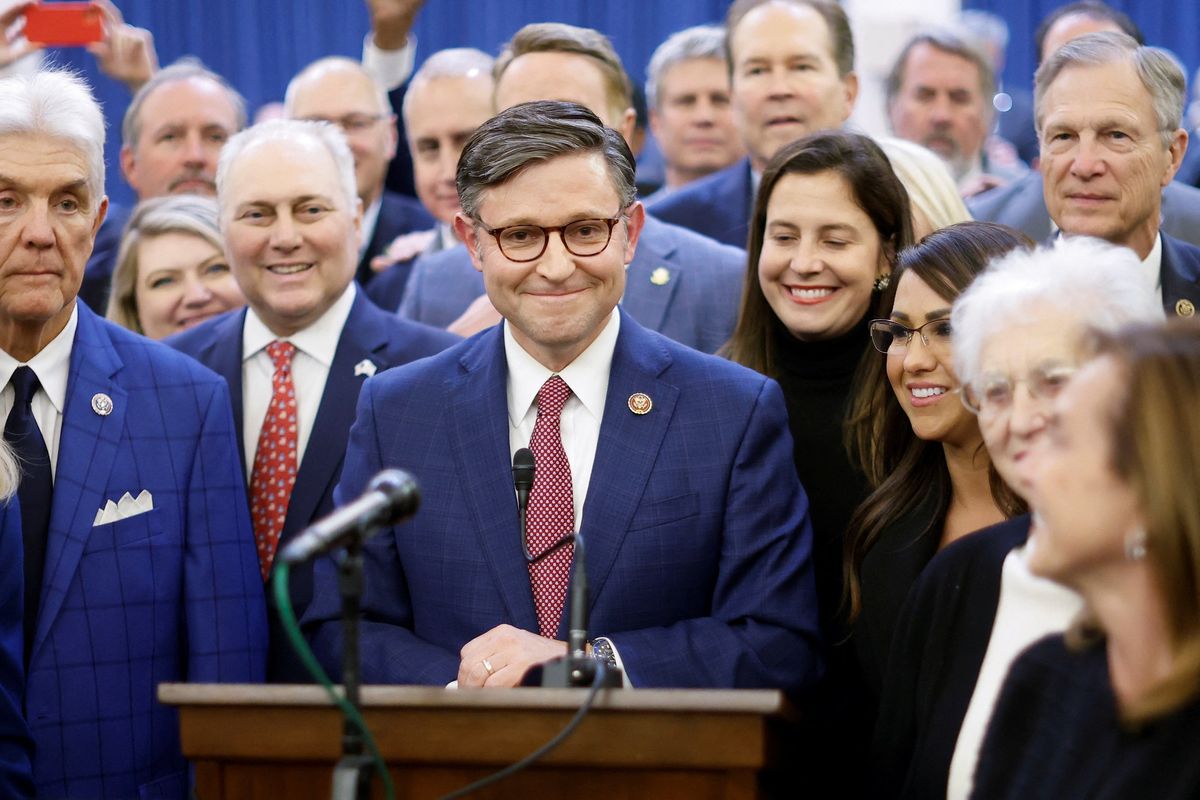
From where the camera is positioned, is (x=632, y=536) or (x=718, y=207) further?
(x=718, y=207)

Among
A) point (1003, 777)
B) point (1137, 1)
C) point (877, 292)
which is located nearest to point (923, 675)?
point (1003, 777)

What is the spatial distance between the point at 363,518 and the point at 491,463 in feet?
3.36

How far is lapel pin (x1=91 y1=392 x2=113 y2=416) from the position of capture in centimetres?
337

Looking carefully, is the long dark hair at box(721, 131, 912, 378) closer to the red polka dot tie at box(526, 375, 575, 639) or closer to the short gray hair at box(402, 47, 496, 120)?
the red polka dot tie at box(526, 375, 575, 639)

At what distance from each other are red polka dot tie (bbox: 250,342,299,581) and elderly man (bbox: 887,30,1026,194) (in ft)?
9.13

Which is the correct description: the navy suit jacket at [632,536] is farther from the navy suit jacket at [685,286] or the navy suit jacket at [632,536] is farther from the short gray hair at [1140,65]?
the short gray hair at [1140,65]

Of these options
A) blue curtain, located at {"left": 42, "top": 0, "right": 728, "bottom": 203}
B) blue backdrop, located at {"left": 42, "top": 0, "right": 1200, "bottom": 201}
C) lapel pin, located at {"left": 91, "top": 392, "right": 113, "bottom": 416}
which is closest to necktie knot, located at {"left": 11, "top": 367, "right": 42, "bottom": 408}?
lapel pin, located at {"left": 91, "top": 392, "right": 113, "bottom": 416}

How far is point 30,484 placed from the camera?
129 inches

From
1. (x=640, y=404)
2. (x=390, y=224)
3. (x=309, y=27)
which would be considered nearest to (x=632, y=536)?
(x=640, y=404)

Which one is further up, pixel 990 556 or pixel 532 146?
pixel 532 146

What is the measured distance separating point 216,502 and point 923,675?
1473mm

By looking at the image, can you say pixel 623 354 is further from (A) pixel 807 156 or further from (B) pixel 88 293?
(B) pixel 88 293

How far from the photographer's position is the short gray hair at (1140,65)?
3.84m

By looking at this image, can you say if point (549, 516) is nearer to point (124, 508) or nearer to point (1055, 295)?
point (124, 508)
